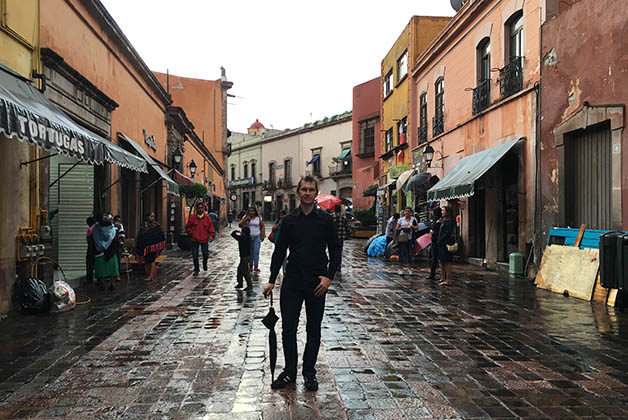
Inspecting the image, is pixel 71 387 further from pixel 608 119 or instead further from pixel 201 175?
pixel 201 175

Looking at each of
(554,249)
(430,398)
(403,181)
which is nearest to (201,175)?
(403,181)

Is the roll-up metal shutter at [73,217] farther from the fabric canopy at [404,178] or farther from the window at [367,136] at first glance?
the window at [367,136]

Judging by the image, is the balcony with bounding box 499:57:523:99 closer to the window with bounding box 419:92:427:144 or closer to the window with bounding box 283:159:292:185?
the window with bounding box 419:92:427:144

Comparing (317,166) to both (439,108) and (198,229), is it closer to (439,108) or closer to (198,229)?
(439,108)

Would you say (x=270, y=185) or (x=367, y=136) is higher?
(x=367, y=136)

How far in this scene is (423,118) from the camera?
2164 cm

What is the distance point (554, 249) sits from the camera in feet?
34.6

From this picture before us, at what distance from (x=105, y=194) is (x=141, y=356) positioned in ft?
26.9

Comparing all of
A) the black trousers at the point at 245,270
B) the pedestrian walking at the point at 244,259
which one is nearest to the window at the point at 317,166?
the pedestrian walking at the point at 244,259

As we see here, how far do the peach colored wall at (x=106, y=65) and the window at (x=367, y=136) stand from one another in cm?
1760

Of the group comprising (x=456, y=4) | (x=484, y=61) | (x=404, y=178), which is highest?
(x=456, y=4)

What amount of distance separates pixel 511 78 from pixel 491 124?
1.53 m

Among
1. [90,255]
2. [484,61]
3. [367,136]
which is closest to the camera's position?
[90,255]

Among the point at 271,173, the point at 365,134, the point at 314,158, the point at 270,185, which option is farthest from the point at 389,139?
the point at 271,173
